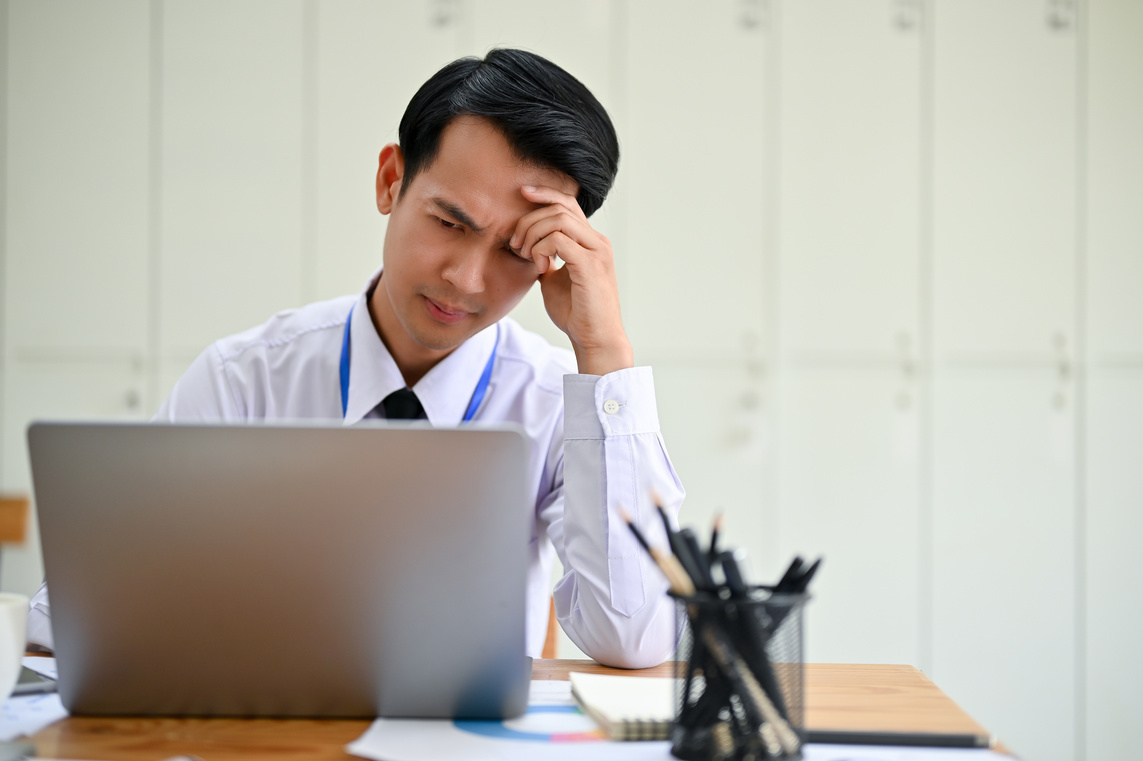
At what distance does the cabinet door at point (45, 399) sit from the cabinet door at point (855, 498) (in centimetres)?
196

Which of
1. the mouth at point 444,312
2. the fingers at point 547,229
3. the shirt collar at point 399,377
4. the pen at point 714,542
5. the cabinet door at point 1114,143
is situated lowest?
the pen at point 714,542

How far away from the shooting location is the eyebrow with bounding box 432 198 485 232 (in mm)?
1150

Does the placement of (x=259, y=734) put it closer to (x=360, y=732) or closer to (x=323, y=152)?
(x=360, y=732)

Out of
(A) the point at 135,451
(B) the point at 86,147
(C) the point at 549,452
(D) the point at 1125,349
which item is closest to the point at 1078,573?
(D) the point at 1125,349

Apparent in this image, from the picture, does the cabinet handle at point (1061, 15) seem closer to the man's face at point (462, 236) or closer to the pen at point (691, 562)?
the man's face at point (462, 236)

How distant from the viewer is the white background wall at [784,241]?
8.72 ft

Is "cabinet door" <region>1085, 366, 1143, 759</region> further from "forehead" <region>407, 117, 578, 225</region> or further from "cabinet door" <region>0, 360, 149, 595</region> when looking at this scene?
"cabinet door" <region>0, 360, 149, 595</region>

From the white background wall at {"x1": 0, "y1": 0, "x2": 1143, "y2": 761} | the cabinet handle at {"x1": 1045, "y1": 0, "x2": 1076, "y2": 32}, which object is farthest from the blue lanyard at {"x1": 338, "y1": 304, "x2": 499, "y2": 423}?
the cabinet handle at {"x1": 1045, "y1": 0, "x2": 1076, "y2": 32}

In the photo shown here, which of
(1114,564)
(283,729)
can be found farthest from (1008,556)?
(283,729)

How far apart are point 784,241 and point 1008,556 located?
1.14 meters

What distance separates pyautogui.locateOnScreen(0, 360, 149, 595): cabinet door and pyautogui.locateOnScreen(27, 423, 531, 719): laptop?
220 cm

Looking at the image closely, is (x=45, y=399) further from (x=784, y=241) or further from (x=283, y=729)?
(x=283, y=729)

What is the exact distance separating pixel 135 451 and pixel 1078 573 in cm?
275

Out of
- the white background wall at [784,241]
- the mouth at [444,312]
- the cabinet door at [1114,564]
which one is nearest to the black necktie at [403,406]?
the mouth at [444,312]
